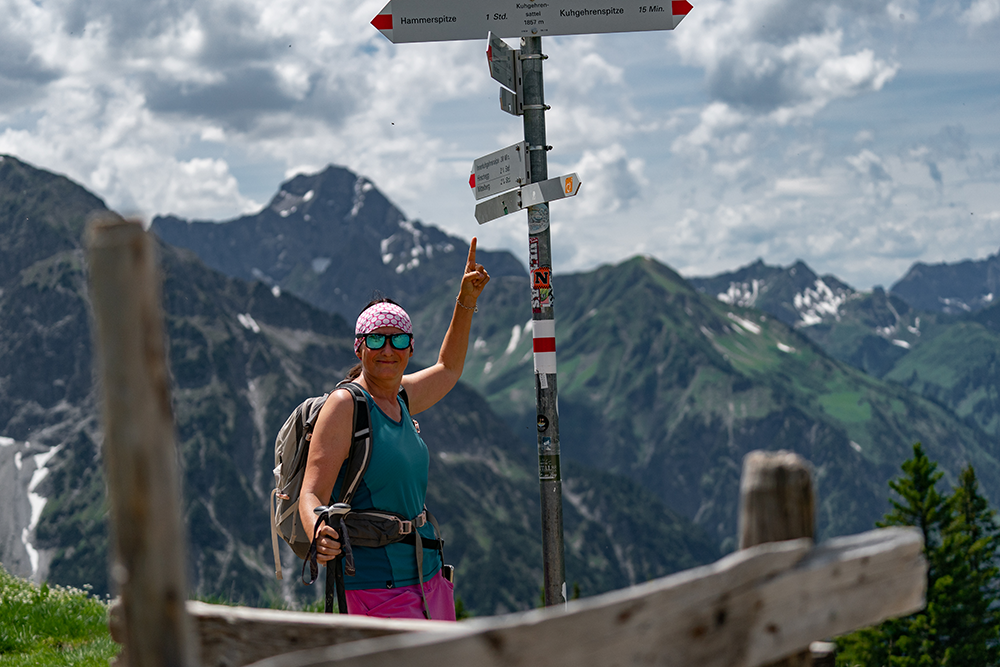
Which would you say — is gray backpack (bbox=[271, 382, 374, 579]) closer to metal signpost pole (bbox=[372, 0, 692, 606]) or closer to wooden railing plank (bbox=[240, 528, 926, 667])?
metal signpost pole (bbox=[372, 0, 692, 606])

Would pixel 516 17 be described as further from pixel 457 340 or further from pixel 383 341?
pixel 383 341

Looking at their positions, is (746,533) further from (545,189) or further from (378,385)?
(545,189)

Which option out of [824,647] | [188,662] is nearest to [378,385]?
[824,647]

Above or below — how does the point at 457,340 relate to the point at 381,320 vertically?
below

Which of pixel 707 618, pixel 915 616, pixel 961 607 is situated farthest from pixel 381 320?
pixel 961 607

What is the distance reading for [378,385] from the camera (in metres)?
6.57

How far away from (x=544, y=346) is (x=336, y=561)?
330cm

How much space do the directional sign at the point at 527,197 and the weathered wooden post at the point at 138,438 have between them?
588cm

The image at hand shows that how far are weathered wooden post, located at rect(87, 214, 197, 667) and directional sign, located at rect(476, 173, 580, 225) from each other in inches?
231

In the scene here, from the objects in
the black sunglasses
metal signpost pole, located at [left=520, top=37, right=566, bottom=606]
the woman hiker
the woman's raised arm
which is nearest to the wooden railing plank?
the woman hiker

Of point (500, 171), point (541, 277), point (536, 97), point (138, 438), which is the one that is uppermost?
point (536, 97)

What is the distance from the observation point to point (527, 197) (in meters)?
8.45

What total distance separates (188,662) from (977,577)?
167 ft

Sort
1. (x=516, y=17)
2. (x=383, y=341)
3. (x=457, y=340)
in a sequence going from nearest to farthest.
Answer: (x=383, y=341) < (x=457, y=340) < (x=516, y=17)
